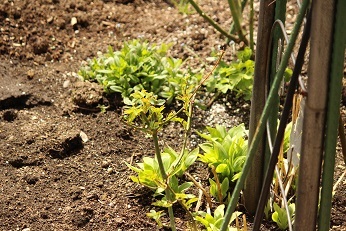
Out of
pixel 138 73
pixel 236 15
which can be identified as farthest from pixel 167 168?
Result: pixel 236 15

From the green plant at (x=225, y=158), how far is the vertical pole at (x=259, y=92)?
11 centimetres

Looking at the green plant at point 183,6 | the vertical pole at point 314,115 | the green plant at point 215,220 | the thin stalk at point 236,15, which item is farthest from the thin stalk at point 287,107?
the green plant at point 183,6

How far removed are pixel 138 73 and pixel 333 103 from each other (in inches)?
64.8

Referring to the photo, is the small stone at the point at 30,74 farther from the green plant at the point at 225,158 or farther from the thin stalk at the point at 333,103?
the thin stalk at the point at 333,103

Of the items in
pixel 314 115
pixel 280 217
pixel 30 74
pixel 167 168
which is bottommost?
pixel 280 217

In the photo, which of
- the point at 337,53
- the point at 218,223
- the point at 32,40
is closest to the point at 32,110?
the point at 32,40

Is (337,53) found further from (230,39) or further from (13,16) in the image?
(13,16)

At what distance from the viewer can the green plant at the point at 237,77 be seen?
9.66 ft

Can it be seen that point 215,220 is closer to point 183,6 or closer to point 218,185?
point 218,185

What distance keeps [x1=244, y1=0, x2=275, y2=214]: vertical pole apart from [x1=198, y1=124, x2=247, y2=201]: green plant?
0.11 m

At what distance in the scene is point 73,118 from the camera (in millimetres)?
2969

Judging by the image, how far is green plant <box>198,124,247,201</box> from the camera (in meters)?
2.47

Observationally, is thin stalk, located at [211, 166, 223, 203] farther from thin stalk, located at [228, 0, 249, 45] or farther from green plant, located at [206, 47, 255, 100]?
thin stalk, located at [228, 0, 249, 45]

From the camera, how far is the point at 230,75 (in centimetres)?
299
